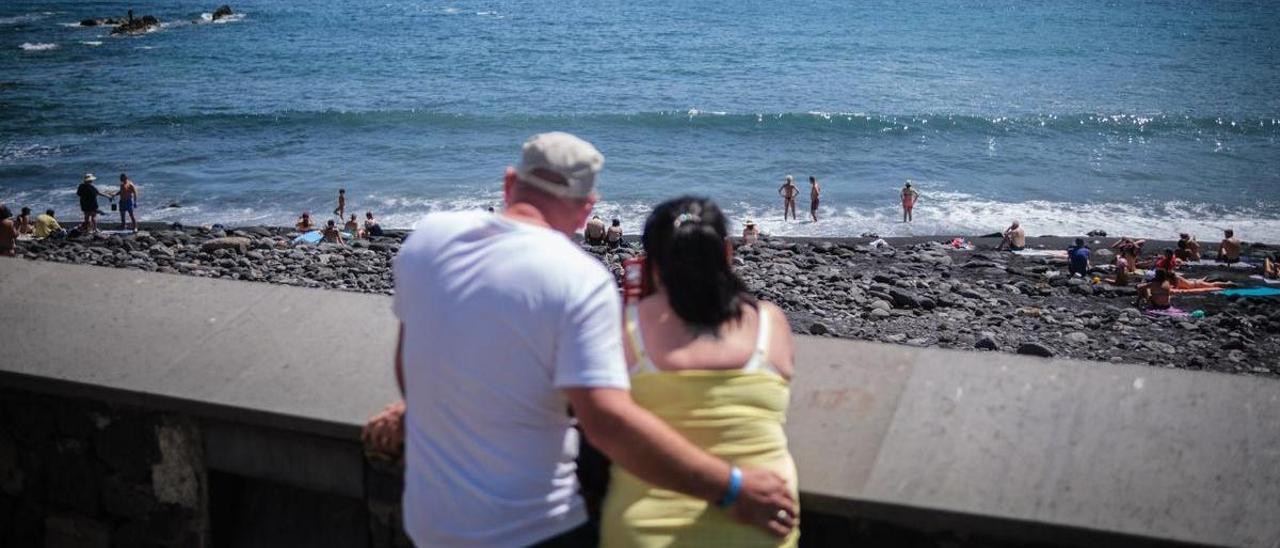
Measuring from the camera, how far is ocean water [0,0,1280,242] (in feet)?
87.4

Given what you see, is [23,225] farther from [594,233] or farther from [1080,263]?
[1080,263]

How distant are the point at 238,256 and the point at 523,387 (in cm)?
1545

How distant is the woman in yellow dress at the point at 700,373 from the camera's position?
2.08 meters

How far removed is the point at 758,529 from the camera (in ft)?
6.81

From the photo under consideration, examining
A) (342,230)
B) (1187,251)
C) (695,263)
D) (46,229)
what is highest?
(695,263)

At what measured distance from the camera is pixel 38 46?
51.4 meters

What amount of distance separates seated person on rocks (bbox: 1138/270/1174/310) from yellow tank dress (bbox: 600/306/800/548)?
44.4 feet

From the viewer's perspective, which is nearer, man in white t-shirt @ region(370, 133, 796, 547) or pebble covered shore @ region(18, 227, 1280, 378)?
man in white t-shirt @ region(370, 133, 796, 547)

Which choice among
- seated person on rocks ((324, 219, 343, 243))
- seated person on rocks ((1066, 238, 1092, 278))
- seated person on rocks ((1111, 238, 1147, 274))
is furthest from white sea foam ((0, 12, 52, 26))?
seated person on rocks ((1066, 238, 1092, 278))

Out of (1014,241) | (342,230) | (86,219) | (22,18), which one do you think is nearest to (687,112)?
(342,230)

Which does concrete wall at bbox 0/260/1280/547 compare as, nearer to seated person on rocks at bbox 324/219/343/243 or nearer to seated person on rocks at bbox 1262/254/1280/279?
seated person on rocks at bbox 1262/254/1280/279

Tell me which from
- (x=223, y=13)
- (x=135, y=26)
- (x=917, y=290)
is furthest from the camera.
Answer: (x=223, y=13)

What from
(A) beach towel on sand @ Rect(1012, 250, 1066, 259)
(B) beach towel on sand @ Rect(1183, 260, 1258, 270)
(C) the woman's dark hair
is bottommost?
(A) beach towel on sand @ Rect(1012, 250, 1066, 259)

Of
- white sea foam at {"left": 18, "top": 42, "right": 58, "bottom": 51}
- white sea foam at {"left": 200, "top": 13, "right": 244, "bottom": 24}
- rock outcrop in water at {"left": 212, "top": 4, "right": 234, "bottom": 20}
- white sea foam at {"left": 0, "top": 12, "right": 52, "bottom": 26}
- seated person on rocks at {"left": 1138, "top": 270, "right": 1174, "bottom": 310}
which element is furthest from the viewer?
rock outcrop in water at {"left": 212, "top": 4, "right": 234, "bottom": 20}
